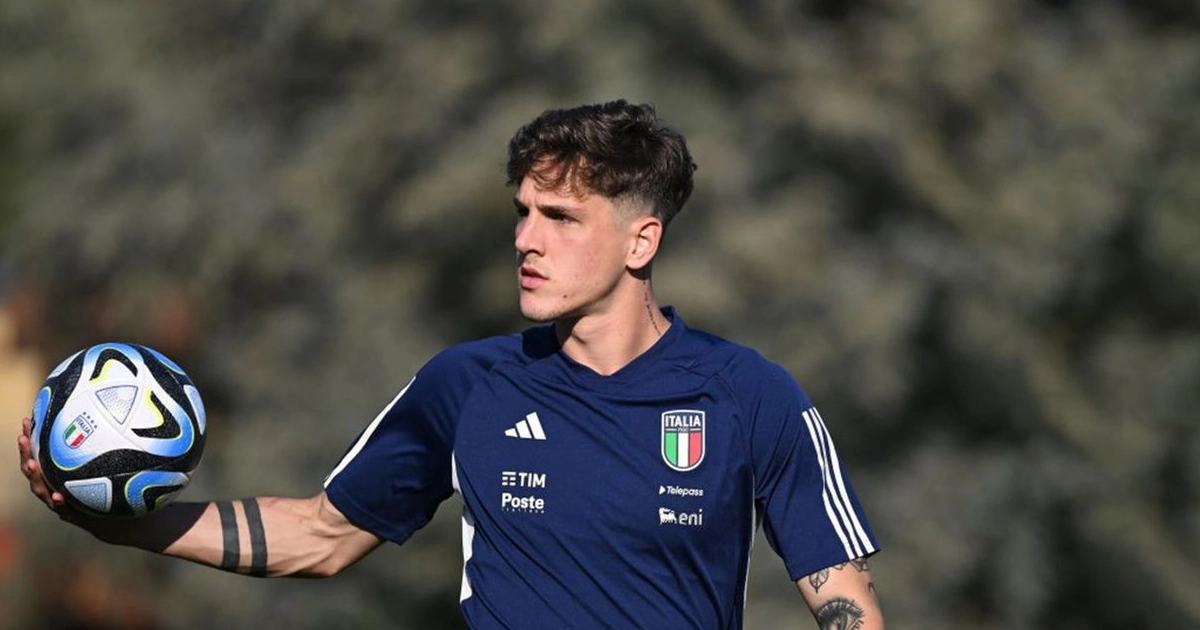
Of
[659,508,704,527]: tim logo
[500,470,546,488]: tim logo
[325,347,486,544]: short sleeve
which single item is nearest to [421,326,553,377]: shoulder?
[325,347,486,544]: short sleeve

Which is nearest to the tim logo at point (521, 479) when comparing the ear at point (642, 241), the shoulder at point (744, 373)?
the shoulder at point (744, 373)

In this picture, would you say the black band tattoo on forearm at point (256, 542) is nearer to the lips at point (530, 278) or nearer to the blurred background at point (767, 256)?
the lips at point (530, 278)

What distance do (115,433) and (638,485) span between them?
4.54 ft

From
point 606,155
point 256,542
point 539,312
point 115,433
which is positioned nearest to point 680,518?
point 539,312

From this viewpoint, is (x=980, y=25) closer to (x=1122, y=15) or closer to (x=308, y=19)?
(x=1122, y=15)

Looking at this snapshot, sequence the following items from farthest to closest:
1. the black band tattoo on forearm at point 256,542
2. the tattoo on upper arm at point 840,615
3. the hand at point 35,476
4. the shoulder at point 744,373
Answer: the black band tattoo on forearm at point 256,542 → the shoulder at point 744,373 → the hand at point 35,476 → the tattoo on upper arm at point 840,615

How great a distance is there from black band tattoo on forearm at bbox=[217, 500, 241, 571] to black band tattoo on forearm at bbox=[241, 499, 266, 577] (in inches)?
1.5

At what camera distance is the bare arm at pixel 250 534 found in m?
5.50

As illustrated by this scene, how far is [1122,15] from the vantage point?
685 inches

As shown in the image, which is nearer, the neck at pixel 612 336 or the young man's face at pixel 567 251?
the young man's face at pixel 567 251

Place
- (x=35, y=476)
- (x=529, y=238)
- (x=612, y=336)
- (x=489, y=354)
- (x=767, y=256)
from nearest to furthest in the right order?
(x=35, y=476) < (x=529, y=238) < (x=612, y=336) < (x=489, y=354) < (x=767, y=256)

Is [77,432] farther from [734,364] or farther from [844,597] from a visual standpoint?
[844,597]

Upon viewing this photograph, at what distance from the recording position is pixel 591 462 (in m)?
5.37

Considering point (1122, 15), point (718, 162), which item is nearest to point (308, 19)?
point (718, 162)
